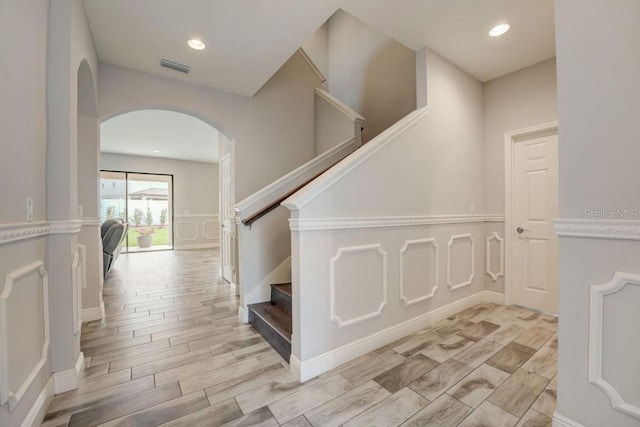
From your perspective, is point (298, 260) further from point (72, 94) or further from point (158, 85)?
point (158, 85)

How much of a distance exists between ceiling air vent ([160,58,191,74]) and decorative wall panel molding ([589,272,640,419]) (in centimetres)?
367

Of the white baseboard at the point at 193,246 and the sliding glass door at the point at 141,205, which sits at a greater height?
the sliding glass door at the point at 141,205

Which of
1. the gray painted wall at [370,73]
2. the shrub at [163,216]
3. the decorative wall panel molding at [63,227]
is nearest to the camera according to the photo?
the decorative wall panel molding at [63,227]

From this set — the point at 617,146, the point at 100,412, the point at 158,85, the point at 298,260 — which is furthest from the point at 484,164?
the point at 100,412

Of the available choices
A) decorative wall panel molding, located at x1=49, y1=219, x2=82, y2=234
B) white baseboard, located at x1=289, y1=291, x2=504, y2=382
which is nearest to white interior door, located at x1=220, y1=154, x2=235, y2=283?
decorative wall panel molding, located at x1=49, y1=219, x2=82, y2=234

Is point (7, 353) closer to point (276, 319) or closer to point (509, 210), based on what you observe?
point (276, 319)

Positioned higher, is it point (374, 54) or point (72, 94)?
point (374, 54)

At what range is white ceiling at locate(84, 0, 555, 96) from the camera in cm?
215

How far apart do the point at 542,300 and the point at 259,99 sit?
4.13 m

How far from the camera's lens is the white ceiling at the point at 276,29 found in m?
2.15

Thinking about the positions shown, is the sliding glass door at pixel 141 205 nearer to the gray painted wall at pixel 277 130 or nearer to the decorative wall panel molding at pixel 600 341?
the gray painted wall at pixel 277 130

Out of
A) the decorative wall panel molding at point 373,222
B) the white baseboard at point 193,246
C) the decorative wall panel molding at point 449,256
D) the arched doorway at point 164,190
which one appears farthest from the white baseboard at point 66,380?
the white baseboard at point 193,246

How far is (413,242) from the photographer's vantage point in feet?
8.18

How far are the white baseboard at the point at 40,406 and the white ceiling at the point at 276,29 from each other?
103 inches
